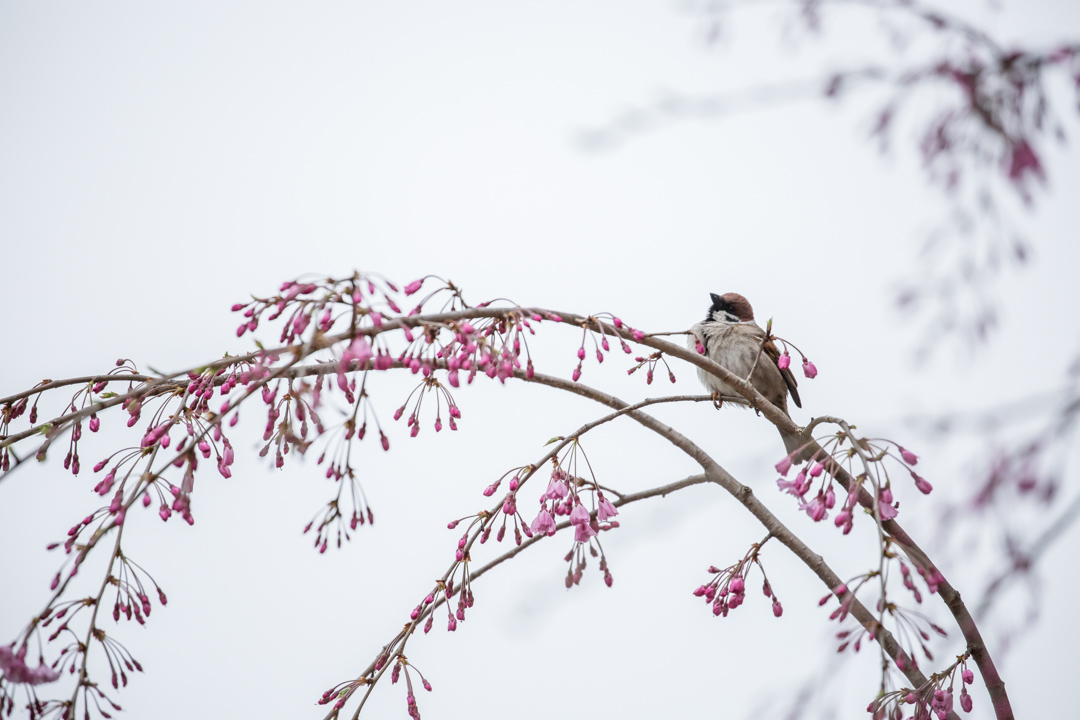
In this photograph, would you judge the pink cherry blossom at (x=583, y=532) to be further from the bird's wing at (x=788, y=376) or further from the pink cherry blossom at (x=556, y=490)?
the bird's wing at (x=788, y=376)

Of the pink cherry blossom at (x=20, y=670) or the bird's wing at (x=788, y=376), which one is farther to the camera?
the bird's wing at (x=788, y=376)

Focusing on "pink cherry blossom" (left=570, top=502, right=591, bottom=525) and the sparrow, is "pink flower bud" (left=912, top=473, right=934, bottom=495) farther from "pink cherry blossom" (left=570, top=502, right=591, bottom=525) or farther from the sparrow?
the sparrow

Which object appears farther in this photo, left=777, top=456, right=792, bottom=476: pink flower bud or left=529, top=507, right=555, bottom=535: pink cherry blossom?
left=529, top=507, right=555, bottom=535: pink cherry blossom

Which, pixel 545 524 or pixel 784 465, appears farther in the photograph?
pixel 545 524

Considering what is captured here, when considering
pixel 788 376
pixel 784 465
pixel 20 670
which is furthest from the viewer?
pixel 788 376

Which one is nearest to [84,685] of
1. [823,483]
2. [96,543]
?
[96,543]

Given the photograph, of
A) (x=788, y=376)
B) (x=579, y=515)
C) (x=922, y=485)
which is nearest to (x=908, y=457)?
(x=922, y=485)

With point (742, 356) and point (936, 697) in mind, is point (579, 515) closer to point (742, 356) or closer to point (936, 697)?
point (936, 697)

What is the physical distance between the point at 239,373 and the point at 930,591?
2202mm

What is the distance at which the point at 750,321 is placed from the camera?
5863 millimetres

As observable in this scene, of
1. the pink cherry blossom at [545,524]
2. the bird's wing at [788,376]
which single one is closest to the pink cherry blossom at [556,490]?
the pink cherry blossom at [545,524]

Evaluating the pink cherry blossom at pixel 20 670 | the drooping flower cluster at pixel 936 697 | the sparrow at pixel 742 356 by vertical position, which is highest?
the sparrow at pixel 742 356

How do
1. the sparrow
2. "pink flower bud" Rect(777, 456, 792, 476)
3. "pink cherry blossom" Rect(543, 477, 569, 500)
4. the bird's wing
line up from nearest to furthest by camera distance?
"pink flower bud" Rect(777, 456, 792, 476) < "pink cherry blossom" Rect(543, 477, 569, 500) < the bird's wing < the sparrow

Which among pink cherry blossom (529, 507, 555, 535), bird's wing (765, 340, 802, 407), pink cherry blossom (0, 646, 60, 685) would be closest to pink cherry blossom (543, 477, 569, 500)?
pink cherry blossom (529, 507, 555, 535)
